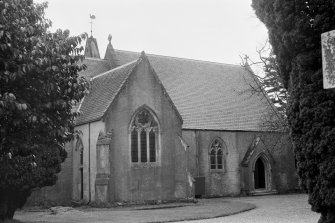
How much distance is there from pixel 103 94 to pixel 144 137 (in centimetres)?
361

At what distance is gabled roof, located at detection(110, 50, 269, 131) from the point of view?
32656 mm

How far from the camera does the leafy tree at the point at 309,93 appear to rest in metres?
8.94

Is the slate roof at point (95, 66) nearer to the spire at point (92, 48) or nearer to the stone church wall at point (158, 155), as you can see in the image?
the stone church wall at point (158, 155)

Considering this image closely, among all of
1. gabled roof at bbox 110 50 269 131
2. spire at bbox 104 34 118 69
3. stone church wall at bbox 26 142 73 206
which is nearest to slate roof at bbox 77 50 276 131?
gabled roof at bbox 110 50 269 131

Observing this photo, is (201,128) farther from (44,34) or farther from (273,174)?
(44,34)

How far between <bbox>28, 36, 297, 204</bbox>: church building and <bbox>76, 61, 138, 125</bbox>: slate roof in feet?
0.28

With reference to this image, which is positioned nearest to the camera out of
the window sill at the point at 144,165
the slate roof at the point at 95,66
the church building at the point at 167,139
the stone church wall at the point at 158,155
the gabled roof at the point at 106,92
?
the stone church wall at the point at 158,155

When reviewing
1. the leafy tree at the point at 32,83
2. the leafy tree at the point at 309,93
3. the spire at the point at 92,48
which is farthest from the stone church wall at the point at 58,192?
the leafy tree at the point at 309,93

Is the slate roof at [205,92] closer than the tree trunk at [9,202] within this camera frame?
No

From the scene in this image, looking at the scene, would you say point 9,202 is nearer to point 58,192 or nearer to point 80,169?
point 80,169

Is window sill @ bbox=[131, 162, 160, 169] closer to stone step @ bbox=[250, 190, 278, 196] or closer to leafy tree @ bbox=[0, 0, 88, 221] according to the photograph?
stone step @ bbox=[250, 190, 278, 196]

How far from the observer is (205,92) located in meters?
34.5

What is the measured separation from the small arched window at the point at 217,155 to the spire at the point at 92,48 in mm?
18574

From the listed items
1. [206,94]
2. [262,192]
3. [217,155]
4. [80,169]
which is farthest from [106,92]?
[262,192]
